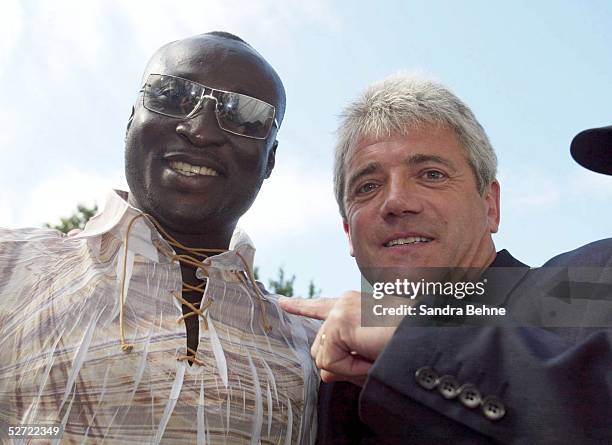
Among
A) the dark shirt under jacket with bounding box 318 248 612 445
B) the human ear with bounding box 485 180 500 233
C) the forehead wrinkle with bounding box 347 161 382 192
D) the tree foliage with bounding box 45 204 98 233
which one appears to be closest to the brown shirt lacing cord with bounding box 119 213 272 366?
the forehead wrinkle with bounding box 347 161 382 192

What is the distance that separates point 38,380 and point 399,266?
1382 mm

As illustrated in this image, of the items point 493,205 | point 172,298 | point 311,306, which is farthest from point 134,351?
point 493,205

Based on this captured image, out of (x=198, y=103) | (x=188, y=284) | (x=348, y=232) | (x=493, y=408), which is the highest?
(x=198, y=103)

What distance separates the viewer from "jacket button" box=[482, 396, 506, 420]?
1.56 meters

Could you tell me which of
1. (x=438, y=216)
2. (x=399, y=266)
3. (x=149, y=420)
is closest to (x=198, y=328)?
(x=149, y=420)

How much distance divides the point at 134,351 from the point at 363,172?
1166 mm

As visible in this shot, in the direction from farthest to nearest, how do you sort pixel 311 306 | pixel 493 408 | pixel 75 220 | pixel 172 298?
pixel 75 220 < pixel 172 298 < pixel 311 306 < pixel 493 408

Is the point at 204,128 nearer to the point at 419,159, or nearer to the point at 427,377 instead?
the point at 419,159

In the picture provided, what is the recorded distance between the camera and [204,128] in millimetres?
2818

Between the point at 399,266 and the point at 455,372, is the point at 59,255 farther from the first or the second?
the point at 455,372

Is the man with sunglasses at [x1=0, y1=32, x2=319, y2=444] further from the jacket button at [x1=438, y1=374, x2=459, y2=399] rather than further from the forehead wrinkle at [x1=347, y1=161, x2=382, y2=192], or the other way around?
the jacket button at [x1=438, y1=374, x2=459, y2=399]

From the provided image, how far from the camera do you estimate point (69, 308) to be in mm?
2564

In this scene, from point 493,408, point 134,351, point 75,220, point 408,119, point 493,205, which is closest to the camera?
point 493,408

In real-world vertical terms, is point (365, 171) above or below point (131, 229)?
above
